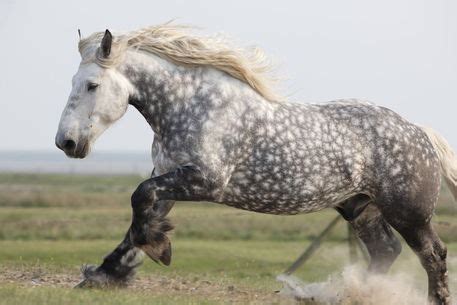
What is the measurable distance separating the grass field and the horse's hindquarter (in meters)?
1.18

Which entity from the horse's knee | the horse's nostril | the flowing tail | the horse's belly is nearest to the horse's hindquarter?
the horse's belly

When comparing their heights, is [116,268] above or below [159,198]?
below

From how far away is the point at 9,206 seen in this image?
3634cm

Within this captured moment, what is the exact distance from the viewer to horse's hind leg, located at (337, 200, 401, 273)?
9.98 metres

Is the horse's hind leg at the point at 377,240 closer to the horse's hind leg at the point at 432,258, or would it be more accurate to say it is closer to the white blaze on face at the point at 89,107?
the horse's hind leg at the point at 432,258

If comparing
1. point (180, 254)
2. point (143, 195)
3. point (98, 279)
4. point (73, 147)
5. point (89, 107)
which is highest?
point (89, 107)

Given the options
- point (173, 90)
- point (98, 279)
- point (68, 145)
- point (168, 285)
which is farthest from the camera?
point (168, 285)

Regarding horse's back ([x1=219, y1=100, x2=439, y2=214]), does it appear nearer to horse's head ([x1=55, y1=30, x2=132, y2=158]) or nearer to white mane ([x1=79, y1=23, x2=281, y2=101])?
white mane ([x1=79, y1=23, x2=281, y2=101])

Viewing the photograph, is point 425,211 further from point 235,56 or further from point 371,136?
point 235,56

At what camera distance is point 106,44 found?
8.35 metres

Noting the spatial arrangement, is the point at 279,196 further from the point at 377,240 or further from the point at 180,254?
the point at 180,254

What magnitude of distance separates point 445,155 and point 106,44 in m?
3.89

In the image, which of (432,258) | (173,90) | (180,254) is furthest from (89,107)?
(180,254)

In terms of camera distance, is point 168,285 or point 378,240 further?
point 168,285
